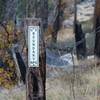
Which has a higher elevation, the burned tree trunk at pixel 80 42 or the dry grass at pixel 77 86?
the burned tree trunk at pixel 80 42

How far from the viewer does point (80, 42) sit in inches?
187

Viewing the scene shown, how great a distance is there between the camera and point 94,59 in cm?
470

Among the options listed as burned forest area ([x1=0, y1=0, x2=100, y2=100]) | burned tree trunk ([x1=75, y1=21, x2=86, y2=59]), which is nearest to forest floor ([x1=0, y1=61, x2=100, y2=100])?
burned forest area ([x1=0, y1=0, x2=100, y2=100])

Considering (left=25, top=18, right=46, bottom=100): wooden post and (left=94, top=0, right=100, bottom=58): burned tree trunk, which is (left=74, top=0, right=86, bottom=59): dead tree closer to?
(left=94, top=0, right=100, bottom=58): burned tree trunk

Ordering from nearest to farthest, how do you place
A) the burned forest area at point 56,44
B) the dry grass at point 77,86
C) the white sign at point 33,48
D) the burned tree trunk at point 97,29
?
the white sign at point 33,48 < the dry grass at point 77,86 < the burned forest area at point 56,44 < the burned tree trunk at point 97,29

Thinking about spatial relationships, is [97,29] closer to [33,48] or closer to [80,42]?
[80,42]

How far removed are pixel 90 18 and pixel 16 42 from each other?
3.34 ft

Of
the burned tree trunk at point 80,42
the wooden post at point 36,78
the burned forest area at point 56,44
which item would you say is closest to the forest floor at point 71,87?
the burned forest area at point 56,44

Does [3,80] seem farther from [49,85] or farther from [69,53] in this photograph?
[69,53]

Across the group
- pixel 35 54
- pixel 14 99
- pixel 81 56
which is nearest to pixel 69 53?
pixel 81 56

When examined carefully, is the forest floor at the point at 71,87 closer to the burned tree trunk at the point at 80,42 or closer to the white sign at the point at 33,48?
the burned tree trunk at the point at 80,42

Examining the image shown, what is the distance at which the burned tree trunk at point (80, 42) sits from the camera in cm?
470

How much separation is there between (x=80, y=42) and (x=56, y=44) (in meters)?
0.32

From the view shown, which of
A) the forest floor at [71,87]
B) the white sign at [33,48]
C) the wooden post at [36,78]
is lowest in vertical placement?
the forest floor at [71,87]
